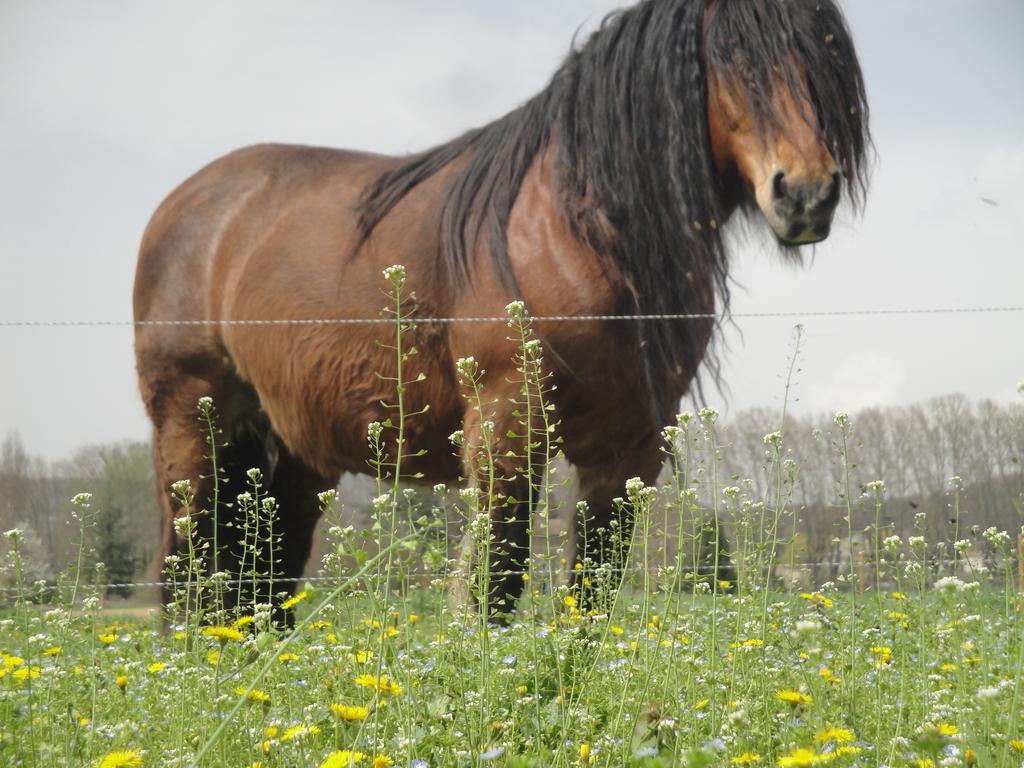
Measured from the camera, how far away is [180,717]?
196 cm

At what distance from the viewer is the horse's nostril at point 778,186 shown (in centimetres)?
338

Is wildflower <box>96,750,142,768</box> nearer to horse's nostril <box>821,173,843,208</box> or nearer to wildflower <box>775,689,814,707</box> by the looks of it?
wildflower <box>775,689,814,707</box>

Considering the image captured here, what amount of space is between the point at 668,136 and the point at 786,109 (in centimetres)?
46

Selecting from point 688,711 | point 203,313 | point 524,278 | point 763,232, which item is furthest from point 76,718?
point 203,313

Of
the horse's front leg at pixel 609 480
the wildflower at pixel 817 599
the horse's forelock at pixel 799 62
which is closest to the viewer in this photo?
the wildflower at pixel 817 599

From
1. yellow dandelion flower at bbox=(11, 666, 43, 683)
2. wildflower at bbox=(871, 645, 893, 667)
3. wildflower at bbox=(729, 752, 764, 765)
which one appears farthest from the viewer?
wildflower at bbox=(871, 645, 893, 667)

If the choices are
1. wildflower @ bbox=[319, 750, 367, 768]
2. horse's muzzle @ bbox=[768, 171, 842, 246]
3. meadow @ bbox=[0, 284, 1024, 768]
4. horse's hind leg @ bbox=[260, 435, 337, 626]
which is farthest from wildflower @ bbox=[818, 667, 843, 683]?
horse's hind leg @ bbox=[260, 435, 337, 626]

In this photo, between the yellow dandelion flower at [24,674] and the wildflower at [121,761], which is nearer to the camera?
the wildflower at [121,761]

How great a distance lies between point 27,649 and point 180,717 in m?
0.54

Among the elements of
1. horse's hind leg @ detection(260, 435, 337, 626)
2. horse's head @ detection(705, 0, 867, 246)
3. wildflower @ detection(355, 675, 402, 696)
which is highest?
horse's head @ detection(705, 0, 867, 246)

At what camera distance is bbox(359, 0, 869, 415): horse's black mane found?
3689mm

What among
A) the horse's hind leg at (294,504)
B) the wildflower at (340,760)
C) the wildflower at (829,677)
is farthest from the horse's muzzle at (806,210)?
the horse's hind leg at (294,504)

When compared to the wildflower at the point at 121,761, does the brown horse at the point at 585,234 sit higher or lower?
higher

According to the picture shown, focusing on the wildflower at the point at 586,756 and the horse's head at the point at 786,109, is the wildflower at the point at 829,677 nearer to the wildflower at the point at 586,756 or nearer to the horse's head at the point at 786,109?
the wildflower at the point at 586,756
